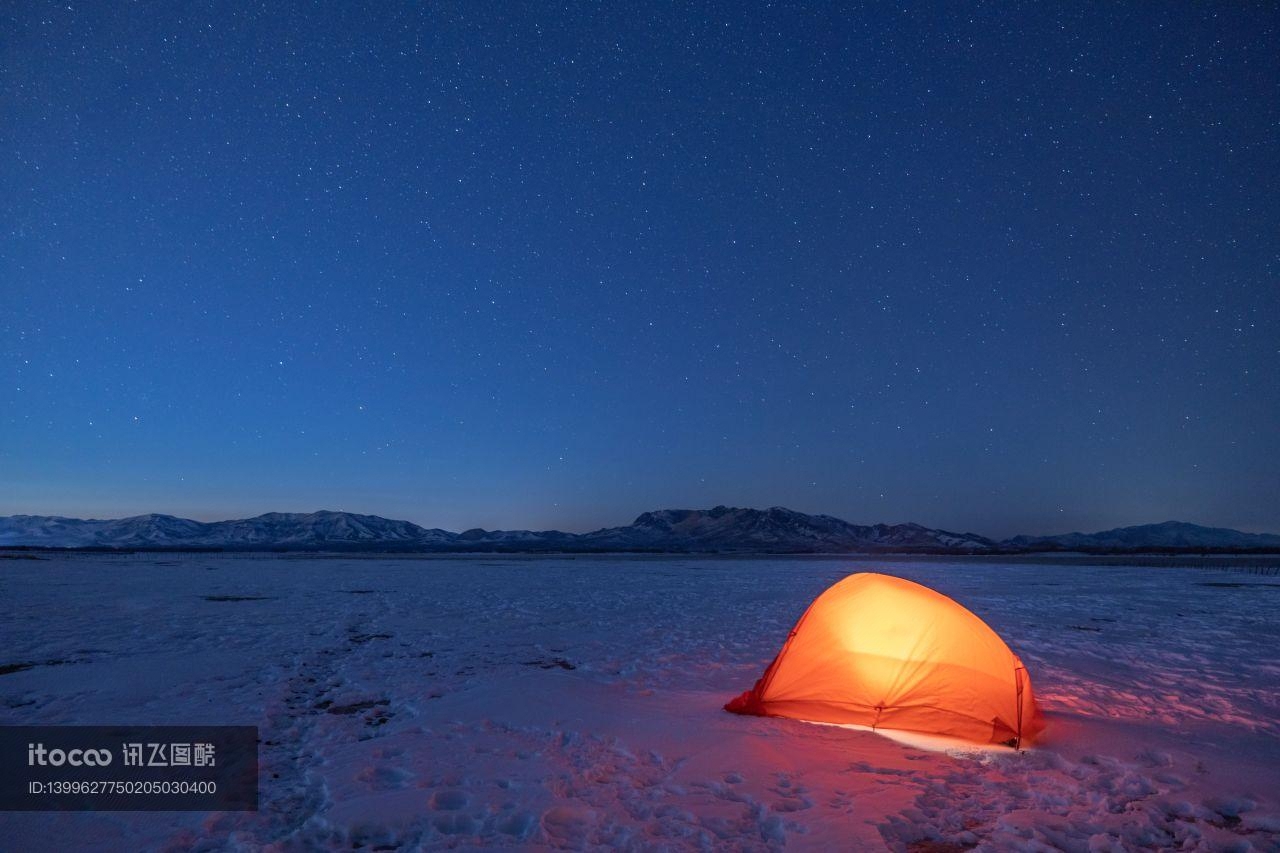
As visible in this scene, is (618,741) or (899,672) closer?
(618,741)

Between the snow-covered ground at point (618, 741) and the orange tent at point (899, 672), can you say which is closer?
the snow-covered ground at point (618, 741)

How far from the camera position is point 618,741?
648 cm

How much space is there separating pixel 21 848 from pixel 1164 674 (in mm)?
13553

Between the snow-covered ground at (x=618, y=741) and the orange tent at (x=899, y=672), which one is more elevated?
the orange tent at (x=899, y=672)

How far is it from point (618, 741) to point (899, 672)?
3.17 meters

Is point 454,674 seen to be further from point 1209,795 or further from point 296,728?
point 1209,795

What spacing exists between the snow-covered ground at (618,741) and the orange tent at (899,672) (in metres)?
0.32

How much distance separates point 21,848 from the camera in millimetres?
4387

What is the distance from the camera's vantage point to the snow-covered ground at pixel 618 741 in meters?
4.60

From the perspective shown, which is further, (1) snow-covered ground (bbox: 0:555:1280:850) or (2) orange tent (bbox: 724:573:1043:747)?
(2) orange tent (bbox: 724:573:1043:747)

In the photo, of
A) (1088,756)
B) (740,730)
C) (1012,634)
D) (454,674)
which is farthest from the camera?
(1012,634)

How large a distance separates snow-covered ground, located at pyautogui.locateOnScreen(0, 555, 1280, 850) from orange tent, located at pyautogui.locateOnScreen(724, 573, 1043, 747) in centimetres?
32

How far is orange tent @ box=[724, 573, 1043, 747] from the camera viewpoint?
6570mm

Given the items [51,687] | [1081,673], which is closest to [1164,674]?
[1081,673]
